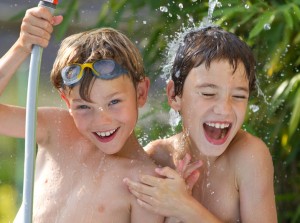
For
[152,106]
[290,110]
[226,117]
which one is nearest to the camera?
[226,117]

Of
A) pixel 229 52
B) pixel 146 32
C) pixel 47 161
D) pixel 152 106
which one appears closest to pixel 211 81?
pixel 229 52

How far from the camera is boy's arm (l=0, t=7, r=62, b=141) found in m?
1.99

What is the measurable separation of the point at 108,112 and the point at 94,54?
0.46 feet

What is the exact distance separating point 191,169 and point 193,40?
0.31m

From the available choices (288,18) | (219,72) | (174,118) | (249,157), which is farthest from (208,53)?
(288,18)

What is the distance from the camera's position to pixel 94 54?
222cm

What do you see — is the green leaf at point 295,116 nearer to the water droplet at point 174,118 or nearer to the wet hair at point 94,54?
the water droplet at point 174,118

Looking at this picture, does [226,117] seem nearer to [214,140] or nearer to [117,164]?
[214,140]

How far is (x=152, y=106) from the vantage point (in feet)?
9.37

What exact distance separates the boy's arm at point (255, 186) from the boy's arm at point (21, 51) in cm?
51

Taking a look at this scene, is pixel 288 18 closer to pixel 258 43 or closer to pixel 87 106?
pixel 258 43

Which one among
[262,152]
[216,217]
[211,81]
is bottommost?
[216,217]

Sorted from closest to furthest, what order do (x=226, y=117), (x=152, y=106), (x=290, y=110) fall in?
(x=226, y=117)
(x=152, y=106)
(x=290, y=110)

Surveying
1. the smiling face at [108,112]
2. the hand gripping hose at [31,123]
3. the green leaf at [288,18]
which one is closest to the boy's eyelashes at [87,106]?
the smiling face at [108,112]
